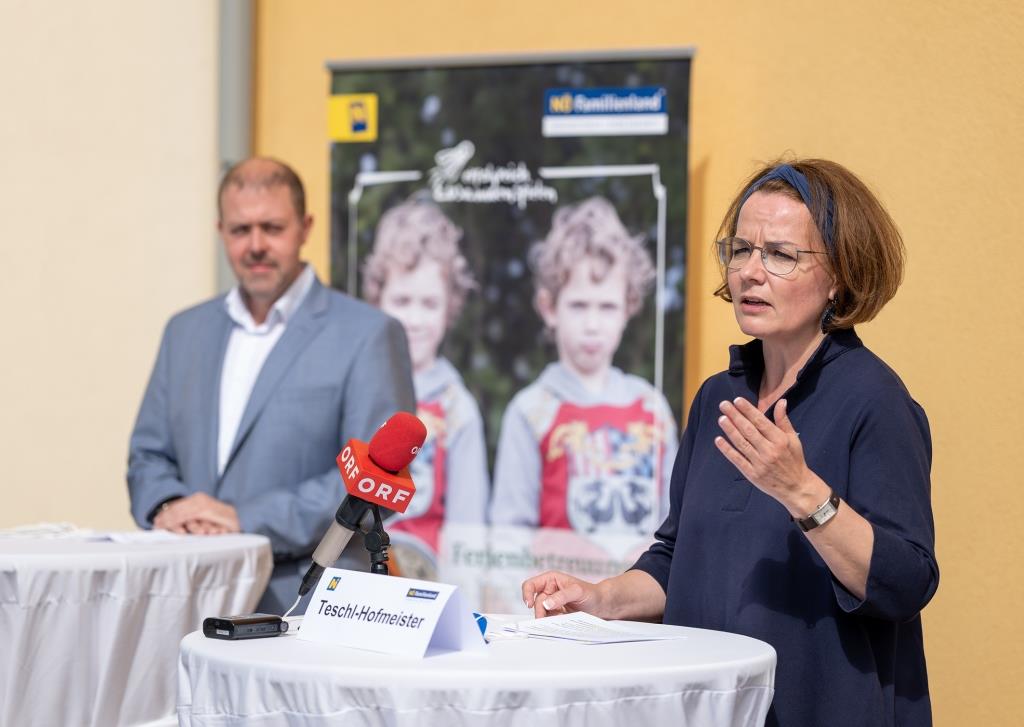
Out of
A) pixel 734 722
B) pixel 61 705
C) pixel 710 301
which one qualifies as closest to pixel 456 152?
pixel 710 301

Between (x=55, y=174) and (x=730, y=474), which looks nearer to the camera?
(x=730, y=474)

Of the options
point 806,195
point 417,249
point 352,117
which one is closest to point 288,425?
point 417,249

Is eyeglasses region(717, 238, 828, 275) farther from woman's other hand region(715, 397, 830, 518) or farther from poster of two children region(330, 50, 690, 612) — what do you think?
poster of two children region(330, 50, 690, 612)

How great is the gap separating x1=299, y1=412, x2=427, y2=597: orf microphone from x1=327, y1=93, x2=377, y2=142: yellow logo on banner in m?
3.28

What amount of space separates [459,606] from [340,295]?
2.26 metres

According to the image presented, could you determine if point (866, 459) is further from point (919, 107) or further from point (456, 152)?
point (456, 152)

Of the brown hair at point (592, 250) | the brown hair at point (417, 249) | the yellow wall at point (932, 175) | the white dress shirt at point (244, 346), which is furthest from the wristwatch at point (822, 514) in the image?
the brown hair at point (417, 249)

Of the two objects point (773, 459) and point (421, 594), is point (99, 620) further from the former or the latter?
point (773, 459)

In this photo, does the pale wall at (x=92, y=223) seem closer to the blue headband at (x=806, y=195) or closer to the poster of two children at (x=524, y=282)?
the poster of two children at (x=524, y=282)

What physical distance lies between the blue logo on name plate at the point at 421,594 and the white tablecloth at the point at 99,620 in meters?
1.32

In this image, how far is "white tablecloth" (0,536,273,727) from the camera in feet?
9.65

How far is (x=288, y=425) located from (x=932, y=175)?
2.38 metres

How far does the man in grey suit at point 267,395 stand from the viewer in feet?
12.2

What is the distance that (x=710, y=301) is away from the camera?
4887 mm
